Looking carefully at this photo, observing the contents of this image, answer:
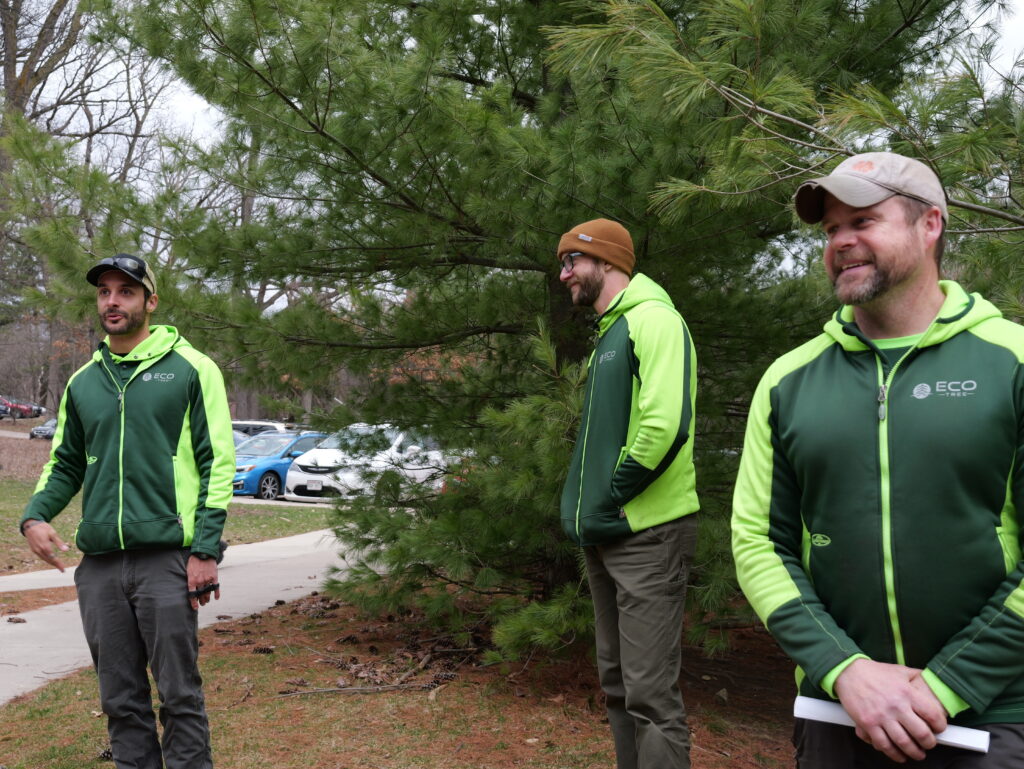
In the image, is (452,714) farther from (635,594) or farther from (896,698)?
(896,698)

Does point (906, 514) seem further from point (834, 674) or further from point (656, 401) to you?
point (656, 401)

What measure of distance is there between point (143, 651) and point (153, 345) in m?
1.16

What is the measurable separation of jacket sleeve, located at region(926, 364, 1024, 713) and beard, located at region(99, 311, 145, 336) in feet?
10.1

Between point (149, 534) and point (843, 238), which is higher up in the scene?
point (843, 238)

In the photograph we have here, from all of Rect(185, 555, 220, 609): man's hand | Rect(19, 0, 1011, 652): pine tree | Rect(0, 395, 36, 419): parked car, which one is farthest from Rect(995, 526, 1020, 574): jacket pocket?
Rect(0, 395, 36, 419): parked car

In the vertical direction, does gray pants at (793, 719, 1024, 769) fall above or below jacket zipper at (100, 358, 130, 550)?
below

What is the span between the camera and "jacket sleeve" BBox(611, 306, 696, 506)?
336 cm

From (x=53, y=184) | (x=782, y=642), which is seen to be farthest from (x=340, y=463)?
(x=782, y=642)

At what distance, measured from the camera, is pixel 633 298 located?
12.0ft

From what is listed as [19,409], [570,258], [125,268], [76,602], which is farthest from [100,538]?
[19,409]

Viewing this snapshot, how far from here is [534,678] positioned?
573 centimetres

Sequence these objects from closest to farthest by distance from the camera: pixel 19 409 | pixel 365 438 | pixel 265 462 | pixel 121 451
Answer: pixel 121 451
pixel 365 438
pixel 265 462
pixel 19 409

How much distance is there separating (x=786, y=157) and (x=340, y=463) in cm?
403

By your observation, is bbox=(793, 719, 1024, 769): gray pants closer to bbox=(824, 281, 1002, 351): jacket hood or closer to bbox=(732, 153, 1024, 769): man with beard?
→ bbox=(732, 153, 1024, 769): man with beard
